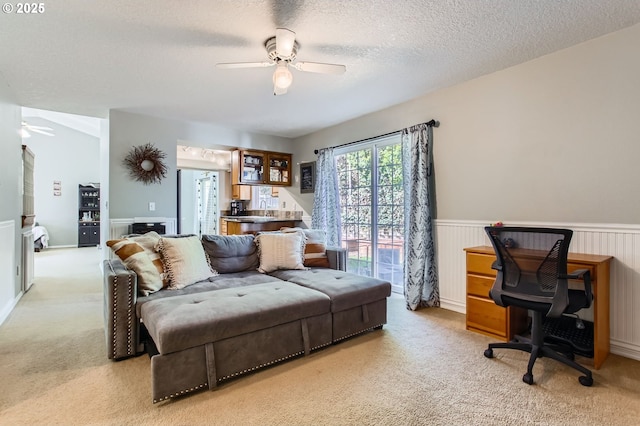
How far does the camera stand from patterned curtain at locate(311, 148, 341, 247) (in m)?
4.73

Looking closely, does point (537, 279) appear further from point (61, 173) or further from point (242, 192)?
point (61, 173)

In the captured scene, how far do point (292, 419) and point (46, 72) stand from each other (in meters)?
3.66

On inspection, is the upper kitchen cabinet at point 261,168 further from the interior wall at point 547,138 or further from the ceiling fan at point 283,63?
the ceiling fan at point 283,63

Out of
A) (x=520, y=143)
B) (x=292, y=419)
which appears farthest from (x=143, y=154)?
(x=520, y=143)

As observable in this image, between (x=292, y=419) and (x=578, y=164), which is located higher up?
(x=578, y=164)

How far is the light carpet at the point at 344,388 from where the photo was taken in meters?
1.67

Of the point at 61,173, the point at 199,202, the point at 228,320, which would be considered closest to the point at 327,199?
the point at 228,320

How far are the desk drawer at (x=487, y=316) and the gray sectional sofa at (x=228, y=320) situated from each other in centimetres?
→ 78

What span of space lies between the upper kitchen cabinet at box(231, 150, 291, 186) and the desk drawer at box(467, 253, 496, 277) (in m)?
3.62

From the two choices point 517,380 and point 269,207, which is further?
point 269,207

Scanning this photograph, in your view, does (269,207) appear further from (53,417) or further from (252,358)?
(53,417)

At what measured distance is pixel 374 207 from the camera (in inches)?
169

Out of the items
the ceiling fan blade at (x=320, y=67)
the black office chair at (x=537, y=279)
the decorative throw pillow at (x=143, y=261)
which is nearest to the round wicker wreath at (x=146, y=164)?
the decorative throw pillow at (x=143, y=261)

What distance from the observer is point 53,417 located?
1661 millimetres
